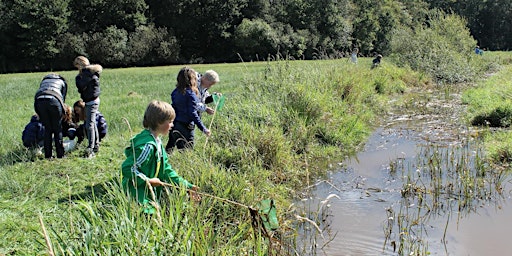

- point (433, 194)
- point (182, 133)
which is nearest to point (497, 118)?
point (433, 194)

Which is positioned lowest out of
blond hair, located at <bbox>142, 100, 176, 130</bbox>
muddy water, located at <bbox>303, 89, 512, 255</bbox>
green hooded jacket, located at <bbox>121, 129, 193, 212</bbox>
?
muddy water, located at <bbox>303, 89, 512, 255</bbox>

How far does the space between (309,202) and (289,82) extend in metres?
4.49

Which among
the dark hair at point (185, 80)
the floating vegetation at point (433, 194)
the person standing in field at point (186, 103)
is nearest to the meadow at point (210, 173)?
the person standing in field at point (186, 103)

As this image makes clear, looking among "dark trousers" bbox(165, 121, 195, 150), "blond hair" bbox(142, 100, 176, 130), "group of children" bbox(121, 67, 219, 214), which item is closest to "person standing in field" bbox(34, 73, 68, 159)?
"dark trousers" bbox(165, 121, 195, 150)

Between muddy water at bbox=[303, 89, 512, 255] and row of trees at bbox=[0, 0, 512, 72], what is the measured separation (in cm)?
2738

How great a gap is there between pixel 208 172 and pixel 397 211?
248 cm

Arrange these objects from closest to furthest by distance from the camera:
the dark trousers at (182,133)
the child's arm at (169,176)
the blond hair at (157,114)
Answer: the blond hair at (157,114)
the child's arm at (169,176)
the dark trousers at (182,133)

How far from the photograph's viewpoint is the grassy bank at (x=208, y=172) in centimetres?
314

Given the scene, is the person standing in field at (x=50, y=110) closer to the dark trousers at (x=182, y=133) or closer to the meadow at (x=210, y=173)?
the meadow at (x=210, y=173)

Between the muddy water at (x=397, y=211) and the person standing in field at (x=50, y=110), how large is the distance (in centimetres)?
383

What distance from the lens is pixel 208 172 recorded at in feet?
16.8

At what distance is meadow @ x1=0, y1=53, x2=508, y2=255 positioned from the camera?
3.13 m

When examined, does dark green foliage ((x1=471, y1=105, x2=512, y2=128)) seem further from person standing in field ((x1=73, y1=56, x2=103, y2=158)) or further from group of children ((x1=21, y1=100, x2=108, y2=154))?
group of children ((x1=21, y1=100, x2=108, y2=154))

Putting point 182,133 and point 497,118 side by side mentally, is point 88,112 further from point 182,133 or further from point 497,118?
point 497,118
